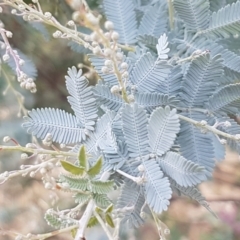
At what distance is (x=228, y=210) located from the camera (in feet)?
3.18

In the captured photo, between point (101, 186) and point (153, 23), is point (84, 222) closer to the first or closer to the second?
point (101, 186)

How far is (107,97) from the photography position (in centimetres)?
33

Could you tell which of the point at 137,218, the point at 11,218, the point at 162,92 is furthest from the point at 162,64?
the point at 11,218

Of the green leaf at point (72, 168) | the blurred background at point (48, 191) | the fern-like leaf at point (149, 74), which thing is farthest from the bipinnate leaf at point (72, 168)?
the blurred background at point (48, 191)

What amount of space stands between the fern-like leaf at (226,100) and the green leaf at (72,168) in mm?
139

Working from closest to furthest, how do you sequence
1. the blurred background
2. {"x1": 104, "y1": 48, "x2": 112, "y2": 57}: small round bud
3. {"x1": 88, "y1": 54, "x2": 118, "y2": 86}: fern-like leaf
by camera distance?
{"x1": 104, "y1": 48, "x2": 112, "y2": 57}: small round bud, {"x1": 88, "y1": 54, "x2": 118, "y2": 86}: fern-like leaf, the blurred background

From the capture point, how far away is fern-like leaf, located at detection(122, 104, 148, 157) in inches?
11.7

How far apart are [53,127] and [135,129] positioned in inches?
2.9

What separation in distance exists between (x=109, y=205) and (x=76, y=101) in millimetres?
98

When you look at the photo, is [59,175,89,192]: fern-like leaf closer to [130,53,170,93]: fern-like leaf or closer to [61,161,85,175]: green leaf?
[61,161,85,175]: green leaf

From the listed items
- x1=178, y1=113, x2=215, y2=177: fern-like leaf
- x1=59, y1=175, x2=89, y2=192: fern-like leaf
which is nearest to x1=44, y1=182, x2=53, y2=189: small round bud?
x1=59, y1=175, x2=89, y2=192: fern-like leaf

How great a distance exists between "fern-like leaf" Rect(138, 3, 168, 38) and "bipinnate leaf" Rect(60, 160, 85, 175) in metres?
0.19

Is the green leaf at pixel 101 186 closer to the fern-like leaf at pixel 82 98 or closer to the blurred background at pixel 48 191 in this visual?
the fern-like leaf at pixel 82 98

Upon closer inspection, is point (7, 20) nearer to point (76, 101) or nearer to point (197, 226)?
point (76, 101)
